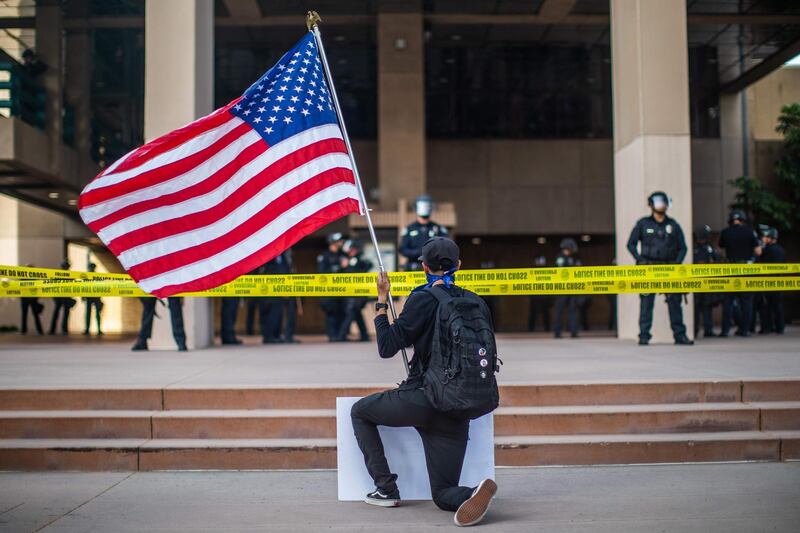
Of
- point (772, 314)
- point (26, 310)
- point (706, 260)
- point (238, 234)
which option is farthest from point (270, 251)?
point (26, 310)

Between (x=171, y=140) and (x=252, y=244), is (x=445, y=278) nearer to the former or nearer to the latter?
(x=252, y=244)

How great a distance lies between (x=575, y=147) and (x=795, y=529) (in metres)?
19.8

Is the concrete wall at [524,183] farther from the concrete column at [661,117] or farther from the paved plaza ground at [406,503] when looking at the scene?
the paved plaza ground at [406,503]

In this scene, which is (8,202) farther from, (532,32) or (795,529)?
(795,529)

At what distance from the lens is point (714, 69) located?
24328mm

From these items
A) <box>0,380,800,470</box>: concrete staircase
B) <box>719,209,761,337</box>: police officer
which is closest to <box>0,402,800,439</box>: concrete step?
<box>0,380,800,470</box>: concrete staircase

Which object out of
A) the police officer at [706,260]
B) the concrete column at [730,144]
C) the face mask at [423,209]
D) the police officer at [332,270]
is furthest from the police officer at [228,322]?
the concrete column at [730,144]

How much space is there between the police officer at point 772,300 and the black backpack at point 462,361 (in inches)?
495

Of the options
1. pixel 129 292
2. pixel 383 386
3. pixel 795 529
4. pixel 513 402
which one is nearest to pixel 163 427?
pixel 383 386

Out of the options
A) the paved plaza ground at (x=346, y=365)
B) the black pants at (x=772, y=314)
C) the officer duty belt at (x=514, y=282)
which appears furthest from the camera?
the black pants at (x=772, y=314)

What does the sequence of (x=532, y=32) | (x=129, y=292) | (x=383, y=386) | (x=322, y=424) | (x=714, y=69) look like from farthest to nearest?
(x=714, y=69), (x=532, y=32), (x=129, y=292), (x=383, y=386), (x=322, y=424)

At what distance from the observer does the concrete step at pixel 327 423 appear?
266 inches

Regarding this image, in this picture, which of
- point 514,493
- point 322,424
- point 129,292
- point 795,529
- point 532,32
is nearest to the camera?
point 795,529

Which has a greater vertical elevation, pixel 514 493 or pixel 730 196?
pixel 730 196
